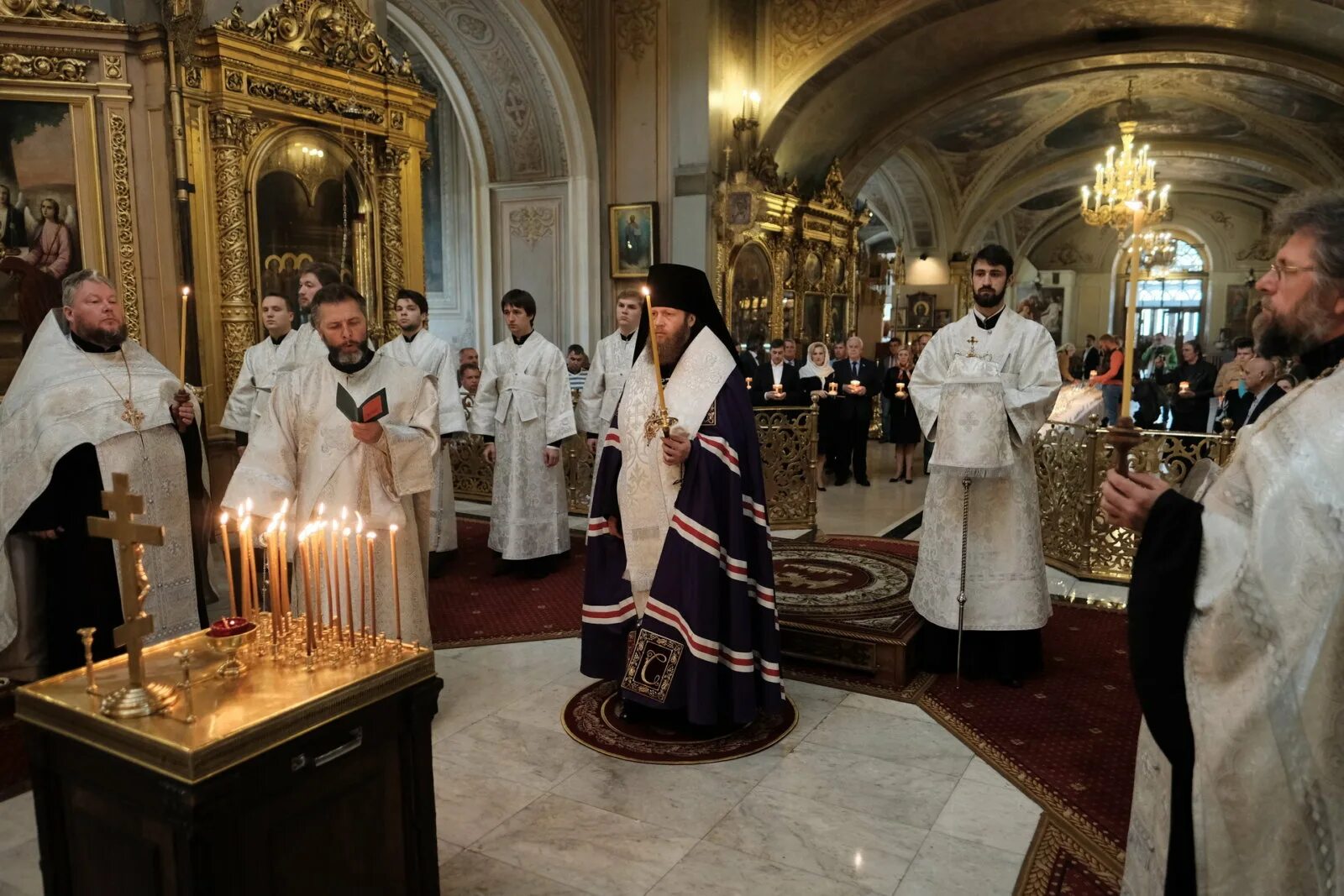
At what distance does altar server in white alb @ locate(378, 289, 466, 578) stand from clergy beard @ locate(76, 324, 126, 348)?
140 centimetres

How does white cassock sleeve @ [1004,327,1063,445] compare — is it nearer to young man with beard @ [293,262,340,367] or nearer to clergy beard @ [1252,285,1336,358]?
clergy beard @ [1252,285,1336,358]

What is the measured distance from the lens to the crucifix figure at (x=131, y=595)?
6.35ft

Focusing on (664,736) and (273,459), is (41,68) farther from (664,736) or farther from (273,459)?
(664,736)

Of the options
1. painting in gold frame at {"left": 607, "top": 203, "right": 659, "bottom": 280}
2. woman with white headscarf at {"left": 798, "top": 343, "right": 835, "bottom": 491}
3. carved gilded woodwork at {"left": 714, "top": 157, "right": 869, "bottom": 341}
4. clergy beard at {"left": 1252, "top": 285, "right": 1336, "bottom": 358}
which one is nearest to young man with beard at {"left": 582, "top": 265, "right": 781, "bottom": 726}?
clergy beard at {"left": 1252, "top": 285, "right": 1336, "bottom": 358}

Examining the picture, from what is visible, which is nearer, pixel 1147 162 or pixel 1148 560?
pixel 1148 560

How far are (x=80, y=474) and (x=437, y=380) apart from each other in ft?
5.90

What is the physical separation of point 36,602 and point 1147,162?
520 inches

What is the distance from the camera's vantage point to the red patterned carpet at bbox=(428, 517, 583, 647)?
5180mm

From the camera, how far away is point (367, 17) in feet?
23.9

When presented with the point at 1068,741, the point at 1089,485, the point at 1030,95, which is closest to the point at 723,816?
the point at 1068,741

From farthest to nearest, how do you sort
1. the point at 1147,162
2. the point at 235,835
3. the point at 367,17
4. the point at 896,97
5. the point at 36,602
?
the point at 896,97 < the point at 1147,162 < the point at 367,17 < the point at 36,602 < the point at 235,835

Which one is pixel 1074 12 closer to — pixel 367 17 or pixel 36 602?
pixel 367 17

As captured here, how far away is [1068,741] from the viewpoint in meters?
3.80

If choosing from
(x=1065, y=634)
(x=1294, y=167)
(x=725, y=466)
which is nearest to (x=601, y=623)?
(x=725, y=466)
